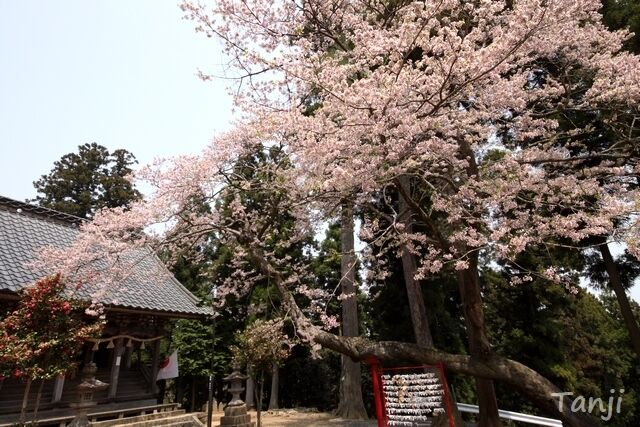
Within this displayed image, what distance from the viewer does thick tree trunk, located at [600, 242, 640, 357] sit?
10031 millimetres

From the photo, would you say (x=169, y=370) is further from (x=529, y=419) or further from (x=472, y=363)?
(x=472, y=363)

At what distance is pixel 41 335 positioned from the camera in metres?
6.09

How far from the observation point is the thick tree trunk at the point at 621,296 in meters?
10.0

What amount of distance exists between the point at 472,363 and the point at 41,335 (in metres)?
6.81

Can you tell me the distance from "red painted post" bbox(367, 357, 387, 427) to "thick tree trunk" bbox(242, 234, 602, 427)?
0.20 m

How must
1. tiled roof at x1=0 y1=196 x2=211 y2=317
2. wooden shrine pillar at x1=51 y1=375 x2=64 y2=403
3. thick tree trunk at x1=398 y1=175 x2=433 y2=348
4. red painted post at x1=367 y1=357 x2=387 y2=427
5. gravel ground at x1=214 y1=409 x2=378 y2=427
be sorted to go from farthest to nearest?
1. gravel ground at x1=214 y1=409 x2=378 y2=427
2. thick tree trunk at x1=398 y1=175 x2=433 y2=348
3. wooden shrine pillar at x1=51 y1=375 x2=64 y2=403
4. tiled roof at x1=0 y1=196 x2=211 y2=317
5. red painted post at x1=367 y1=357 x2=387 y2=427

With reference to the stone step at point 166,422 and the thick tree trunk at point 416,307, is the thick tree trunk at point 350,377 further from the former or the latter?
the stone step at point 166,422

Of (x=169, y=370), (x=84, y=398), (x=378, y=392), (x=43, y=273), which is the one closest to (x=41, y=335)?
(x=84, y=398)

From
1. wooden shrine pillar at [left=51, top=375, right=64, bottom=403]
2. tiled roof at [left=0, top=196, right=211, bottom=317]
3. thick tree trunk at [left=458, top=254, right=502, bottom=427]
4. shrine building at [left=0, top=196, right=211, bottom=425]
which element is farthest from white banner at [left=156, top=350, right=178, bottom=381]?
thick tree trunk at [left=458, top=254, right=502, bottom=427]

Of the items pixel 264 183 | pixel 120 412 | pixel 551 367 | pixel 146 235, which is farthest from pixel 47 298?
pixel 551 367

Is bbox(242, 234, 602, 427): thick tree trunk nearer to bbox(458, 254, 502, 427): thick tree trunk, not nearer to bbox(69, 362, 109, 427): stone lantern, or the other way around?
bbox(458, 254, 502, 427): thick tree trunk

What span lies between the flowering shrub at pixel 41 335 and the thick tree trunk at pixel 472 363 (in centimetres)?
379

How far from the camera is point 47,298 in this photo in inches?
245

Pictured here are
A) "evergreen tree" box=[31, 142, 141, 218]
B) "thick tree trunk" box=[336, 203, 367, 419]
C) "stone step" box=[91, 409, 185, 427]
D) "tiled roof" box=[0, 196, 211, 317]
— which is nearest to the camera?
"tiled roof" box=[0, 196, 211, 317]
